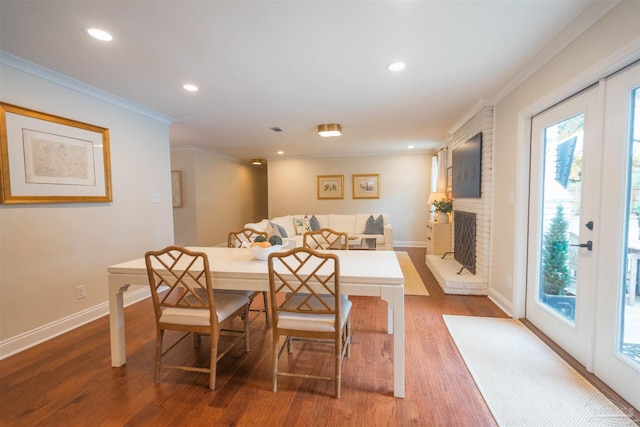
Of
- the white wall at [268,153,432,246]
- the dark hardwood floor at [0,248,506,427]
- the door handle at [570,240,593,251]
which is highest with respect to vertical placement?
the white wall at [268,153,432,246]

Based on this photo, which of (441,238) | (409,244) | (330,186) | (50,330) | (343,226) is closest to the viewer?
(50,330)

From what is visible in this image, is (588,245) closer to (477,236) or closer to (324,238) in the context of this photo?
(477,236)

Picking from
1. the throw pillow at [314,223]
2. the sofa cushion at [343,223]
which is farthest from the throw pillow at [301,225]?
the sofa cushion at [343,223]

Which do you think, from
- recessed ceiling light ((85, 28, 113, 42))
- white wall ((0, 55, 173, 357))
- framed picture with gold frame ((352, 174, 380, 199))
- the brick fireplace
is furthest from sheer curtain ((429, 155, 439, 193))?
recessed ceiling light ((85, 28, 113, 42))

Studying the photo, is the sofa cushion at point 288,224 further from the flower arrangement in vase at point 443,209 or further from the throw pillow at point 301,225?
the flower arrangement in vase at point 443,209

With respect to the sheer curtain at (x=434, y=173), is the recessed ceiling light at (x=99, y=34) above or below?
above

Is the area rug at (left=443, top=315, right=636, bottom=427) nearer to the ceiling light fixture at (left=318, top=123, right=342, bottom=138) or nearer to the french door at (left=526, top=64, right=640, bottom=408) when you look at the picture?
the french door at (left=526, top=64, right=640, bottom=408)

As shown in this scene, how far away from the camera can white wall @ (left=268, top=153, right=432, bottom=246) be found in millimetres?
6648

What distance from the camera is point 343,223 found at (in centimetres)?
621

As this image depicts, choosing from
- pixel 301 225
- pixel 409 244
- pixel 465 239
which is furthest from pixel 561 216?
pixel 409 244

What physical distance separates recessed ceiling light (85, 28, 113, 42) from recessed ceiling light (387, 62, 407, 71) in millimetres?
2049

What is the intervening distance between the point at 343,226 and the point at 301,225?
1.05 metres

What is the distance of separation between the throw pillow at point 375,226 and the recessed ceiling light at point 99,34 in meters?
4.76

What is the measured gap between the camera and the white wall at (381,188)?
21.8ft
